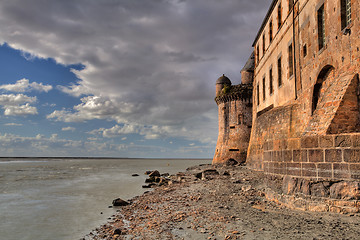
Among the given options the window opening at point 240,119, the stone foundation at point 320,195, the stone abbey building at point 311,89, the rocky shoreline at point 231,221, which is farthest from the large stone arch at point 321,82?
the window opening at point 240,119

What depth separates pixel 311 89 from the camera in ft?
36.8

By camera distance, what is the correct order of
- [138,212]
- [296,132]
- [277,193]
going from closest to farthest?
[277,193]
[138,212]
[296,132]

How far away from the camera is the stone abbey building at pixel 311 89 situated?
6594mm

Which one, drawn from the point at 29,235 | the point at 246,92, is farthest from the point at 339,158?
the point at 246,92

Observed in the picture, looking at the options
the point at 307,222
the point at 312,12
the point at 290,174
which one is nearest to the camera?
the point at 307,222

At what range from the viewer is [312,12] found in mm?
11156

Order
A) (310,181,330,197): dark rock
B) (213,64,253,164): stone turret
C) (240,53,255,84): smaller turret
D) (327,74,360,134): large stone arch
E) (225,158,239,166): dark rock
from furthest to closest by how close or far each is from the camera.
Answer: (240,53,255,84): smaller turret, (213,64,253,164): stone turret, (225,158,239,166): dark rock, (327,74,360,134): large stone arch, (310,181,330,197): dark rock

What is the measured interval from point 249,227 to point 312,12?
32.0 feet

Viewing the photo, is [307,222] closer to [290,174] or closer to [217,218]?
[290,174]

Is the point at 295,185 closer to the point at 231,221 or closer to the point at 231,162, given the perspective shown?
the point at 231,221

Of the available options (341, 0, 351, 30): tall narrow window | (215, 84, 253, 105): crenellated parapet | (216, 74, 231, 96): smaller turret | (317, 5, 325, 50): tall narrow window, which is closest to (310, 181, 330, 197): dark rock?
(341, 0, 351, 30): tall narrow window

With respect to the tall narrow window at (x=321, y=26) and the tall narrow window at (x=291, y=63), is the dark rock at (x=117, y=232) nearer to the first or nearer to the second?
the tall narrow window at (x=321, y=26)

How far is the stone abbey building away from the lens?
659 cm

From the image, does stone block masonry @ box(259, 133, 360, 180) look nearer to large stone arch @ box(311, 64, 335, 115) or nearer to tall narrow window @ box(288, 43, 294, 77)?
large stone arch @ box(311, 64, 335, 115)
